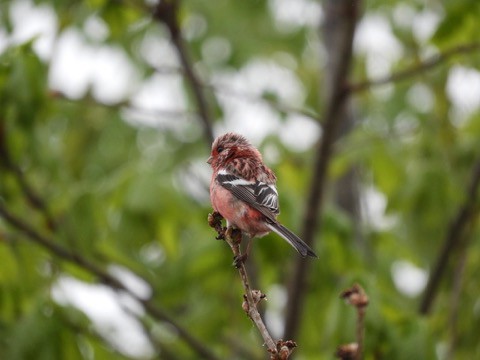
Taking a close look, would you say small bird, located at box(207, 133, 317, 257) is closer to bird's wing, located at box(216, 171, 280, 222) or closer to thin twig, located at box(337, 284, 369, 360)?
A: bird's wing, located at box(216, 171, 280, 222)

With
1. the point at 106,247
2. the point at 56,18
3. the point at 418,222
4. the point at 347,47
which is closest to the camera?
the point at 347,47

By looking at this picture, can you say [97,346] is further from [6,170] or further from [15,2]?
[15,2]

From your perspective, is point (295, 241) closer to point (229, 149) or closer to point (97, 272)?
point (229, 149)

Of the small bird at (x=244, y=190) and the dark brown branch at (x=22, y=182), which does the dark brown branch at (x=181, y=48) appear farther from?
the small bird at (x=244, y=190)

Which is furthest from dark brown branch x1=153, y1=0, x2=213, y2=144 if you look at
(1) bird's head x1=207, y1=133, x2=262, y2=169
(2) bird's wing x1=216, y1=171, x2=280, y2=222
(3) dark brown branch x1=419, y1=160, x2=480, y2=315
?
(2) bird's wing x1=216, y1=171, x2=280, y2=222

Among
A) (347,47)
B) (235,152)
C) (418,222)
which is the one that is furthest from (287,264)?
(235,152)

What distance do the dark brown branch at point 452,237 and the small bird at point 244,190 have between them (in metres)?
2.56

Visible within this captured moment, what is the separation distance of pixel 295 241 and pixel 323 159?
8.85 ft

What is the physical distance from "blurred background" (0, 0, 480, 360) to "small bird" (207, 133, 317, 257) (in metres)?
1.01

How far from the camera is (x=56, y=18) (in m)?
7.90

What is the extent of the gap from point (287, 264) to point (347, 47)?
223 cm

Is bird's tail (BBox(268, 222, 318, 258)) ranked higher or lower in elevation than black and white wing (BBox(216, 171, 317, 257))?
lower

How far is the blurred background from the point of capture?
243 inches

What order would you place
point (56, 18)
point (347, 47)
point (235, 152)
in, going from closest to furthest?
point (235, 152), point (347, 47), point (56, 18)
